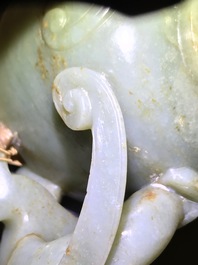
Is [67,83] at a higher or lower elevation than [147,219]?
higher

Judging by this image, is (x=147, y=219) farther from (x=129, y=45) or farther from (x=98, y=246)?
(x=129, y=45)

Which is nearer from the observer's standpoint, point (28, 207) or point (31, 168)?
point (28, 207)

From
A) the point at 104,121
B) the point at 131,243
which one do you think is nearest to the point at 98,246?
the point at 131,243

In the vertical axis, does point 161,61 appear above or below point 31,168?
above

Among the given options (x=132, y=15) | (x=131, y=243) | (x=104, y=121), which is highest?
(x=132, y=15)

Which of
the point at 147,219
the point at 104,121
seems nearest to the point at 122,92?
the point at 104,121

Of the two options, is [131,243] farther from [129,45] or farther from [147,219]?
[129,45]
